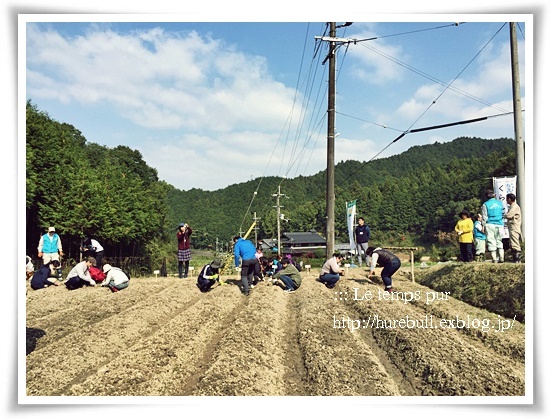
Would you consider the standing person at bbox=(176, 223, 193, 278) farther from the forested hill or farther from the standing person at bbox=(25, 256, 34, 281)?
the forested hill

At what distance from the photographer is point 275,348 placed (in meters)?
6.55

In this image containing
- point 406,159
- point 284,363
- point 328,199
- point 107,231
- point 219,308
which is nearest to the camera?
point 284,363

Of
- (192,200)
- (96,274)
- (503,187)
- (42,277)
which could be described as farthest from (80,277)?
(192,200)

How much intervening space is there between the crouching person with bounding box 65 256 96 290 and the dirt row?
1.58 m

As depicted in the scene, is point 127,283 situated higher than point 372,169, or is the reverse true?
point 372,169

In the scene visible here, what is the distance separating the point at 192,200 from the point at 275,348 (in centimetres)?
8447

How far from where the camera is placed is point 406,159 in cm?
14588

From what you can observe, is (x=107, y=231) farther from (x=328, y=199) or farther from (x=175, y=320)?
(x=175, y=320)

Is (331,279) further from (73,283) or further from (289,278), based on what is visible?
(73,283)

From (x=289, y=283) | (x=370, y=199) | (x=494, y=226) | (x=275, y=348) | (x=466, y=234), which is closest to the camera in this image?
(x=275, y=348)

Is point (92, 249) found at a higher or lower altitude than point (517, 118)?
lower

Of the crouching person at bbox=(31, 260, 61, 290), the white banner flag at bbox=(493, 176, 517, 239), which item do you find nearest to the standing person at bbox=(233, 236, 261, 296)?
the crouching person at bbox=(31, 260, 61, 290)

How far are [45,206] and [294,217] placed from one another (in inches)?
2213
